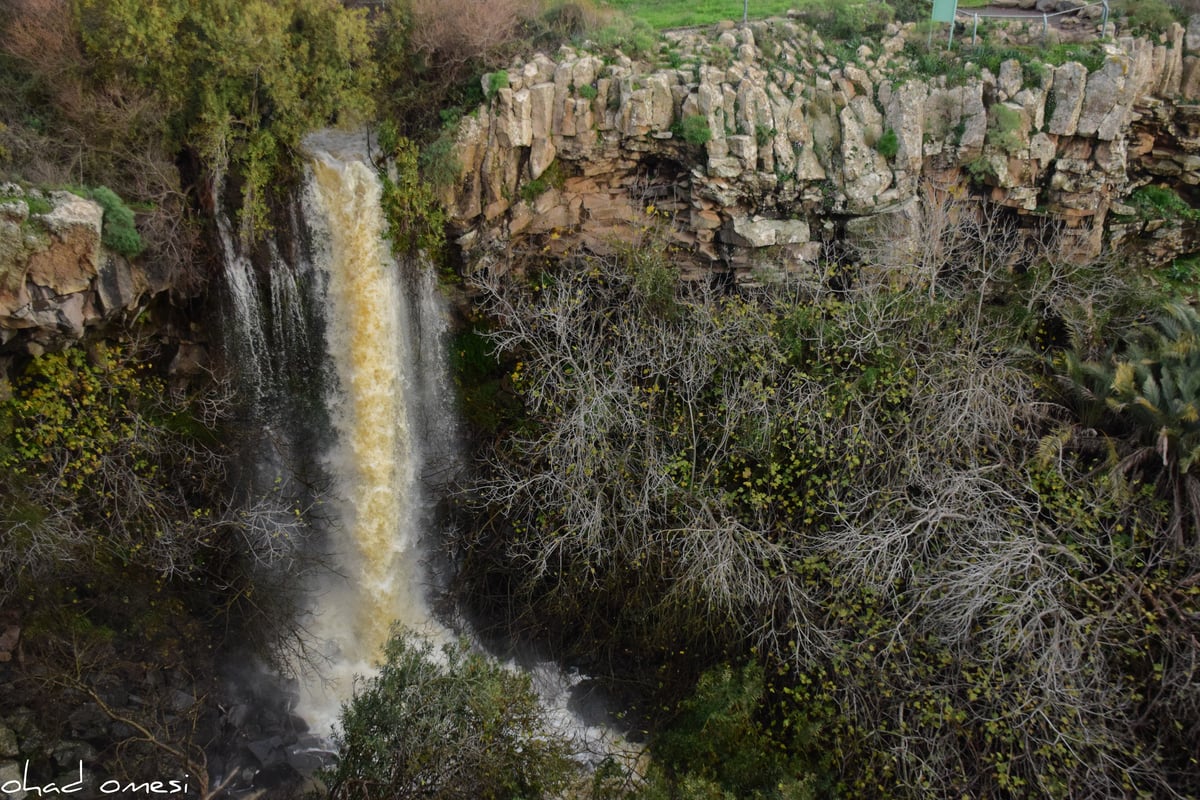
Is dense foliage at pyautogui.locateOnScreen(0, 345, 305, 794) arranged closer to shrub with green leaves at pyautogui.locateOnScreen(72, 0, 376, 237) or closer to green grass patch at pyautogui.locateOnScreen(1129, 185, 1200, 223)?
shrub with green leaves at pyautogui.locateOnScreen(72, 0, 376, 237)

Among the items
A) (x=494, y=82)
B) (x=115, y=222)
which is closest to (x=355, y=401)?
(x=115, y=222)

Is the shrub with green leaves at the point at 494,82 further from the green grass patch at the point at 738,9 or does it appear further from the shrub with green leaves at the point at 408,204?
the green grass patch at the point at 738,9

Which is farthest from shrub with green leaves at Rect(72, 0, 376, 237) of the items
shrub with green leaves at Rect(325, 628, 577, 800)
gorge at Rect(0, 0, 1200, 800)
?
shrub with green leaves at Rect(325, 628, 577, 800)

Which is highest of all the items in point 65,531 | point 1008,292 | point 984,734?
point 1008,292

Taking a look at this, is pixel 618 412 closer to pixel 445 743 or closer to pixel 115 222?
pixel 445 743

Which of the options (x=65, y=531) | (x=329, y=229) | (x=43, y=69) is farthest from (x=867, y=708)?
(x=43, y=69)

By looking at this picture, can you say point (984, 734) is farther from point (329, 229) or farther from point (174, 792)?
point (329, 229)

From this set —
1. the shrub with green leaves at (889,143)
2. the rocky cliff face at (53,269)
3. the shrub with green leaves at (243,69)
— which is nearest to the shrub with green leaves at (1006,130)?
the shrub with green leaves at (889,143)
